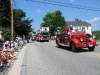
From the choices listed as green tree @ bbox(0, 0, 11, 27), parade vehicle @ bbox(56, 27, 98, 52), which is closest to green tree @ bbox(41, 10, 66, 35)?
green tree @ bbox(0, 0, 11, 27)

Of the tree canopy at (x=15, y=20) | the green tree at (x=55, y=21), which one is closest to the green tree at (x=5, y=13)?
the tree canopy at (x=15, y=20)

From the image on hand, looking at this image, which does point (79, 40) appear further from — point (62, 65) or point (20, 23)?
point (20, 23)

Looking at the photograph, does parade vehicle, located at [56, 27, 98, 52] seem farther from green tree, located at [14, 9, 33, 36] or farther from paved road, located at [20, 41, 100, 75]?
green tree, located at [14, 9, 33, 36]

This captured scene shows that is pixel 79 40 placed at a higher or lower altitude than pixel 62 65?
higher

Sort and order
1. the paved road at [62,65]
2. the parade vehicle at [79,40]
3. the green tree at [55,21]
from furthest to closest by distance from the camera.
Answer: the green tree at [55,21], the parade vehicle at [79,40], the paved road at [62,65]

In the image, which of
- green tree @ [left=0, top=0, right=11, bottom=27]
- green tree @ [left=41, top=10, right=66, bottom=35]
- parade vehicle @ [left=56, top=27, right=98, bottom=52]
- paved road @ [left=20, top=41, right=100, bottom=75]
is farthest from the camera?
green tree @ [left=41, top=10, right=66, bottom=35]

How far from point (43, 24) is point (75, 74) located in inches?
3711

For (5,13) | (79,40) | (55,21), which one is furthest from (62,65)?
(55,21)

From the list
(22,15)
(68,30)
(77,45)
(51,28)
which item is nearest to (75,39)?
(77,45)

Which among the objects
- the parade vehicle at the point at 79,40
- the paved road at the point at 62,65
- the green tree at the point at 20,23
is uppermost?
the green tree at the point at 20,23

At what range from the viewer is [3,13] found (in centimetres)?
4806

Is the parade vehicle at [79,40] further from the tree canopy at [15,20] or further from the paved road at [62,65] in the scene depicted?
the tree canopy at [15,20]

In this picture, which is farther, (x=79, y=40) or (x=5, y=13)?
(x=5, y=13)

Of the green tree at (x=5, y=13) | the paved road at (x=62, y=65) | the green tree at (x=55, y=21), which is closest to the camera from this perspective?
the paved road at (x=62, y=65)
